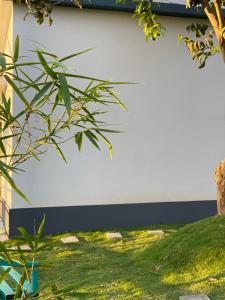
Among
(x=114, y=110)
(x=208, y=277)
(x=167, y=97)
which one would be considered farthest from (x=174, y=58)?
(x=208, y=277)

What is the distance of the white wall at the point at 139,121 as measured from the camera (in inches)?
320

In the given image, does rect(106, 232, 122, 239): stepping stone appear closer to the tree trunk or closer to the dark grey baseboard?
the dark grey baseboard

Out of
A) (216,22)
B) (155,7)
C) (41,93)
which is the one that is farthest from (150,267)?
(155,7)

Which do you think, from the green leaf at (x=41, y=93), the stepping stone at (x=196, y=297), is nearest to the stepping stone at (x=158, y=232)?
the stepping stone at (x=196, y=297)

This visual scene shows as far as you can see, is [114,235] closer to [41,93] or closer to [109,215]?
[109,215]

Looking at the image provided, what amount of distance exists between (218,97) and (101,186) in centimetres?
278

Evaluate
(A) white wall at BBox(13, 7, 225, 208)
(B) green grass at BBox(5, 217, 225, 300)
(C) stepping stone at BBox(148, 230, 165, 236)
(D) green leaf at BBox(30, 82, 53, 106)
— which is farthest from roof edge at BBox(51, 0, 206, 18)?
(D) green leaf at BBox(30, 82, 53, 106)

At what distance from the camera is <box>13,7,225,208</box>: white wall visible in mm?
8141

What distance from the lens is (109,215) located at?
8.38 metres

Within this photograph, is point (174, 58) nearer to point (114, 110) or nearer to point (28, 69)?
point (114, 110)

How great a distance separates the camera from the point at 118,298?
4656mm

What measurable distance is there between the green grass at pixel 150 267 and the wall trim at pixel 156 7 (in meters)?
4.00

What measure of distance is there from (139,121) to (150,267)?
350 cm

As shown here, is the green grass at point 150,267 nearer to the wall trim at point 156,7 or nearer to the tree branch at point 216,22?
the tree branch at point 216,22
